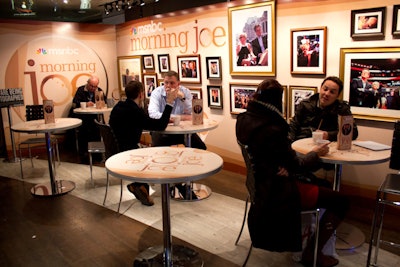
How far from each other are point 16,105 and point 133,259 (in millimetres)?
4244

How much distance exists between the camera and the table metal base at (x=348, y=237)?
2.98 metres

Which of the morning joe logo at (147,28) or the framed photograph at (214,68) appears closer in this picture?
the framed photograph at (214,68)

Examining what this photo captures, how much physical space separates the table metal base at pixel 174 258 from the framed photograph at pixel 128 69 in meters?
4.16

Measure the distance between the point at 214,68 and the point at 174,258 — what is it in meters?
2.96

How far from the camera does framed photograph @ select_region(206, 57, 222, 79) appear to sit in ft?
16.5

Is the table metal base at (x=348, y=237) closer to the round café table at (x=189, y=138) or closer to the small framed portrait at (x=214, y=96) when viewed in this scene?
the round café table at (x=189, y=138)

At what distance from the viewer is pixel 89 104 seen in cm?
581

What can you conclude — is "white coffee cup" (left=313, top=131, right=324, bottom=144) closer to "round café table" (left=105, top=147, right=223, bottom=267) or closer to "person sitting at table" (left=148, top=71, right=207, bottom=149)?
"round café table" (left=105, top=147, right=223, bottom=267)

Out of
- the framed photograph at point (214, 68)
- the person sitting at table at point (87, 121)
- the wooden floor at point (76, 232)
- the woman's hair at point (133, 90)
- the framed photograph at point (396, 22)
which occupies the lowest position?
the wooden floor at point (76, 232)

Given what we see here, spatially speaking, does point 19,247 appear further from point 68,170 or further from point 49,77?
point 49,77

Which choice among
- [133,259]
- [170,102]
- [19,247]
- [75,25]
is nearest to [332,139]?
[170,102]

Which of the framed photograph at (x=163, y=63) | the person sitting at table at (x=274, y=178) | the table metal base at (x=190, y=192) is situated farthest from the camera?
the framed photograph at (x=163, y=63)

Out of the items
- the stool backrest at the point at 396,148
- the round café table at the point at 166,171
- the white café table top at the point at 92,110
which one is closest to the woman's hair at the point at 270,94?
the round café table at the point at 166,171

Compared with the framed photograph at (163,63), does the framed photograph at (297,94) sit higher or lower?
lower
